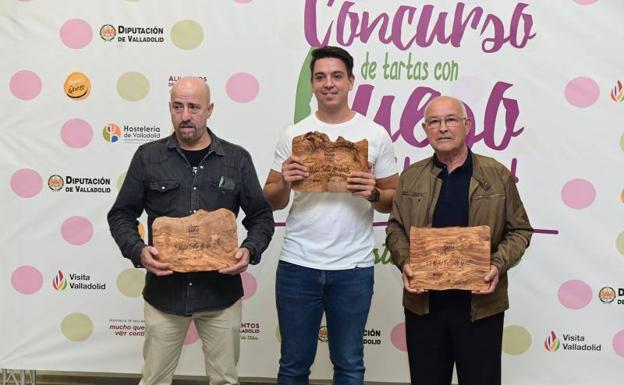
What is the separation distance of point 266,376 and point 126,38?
201cm

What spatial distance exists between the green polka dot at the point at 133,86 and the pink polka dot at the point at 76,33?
288 mm

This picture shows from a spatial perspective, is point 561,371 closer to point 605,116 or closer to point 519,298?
point 519,298

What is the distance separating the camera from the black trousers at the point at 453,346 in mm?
2113

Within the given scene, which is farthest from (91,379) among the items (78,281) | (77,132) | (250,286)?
(77,132)

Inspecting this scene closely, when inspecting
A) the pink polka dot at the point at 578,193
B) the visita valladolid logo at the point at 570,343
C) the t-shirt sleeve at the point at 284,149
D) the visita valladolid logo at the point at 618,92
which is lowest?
the visita valladolid logo at the point at 570,343

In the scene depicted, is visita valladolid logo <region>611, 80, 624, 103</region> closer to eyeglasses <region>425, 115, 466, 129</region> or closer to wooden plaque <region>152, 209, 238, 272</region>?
eyeglasses <region>425, 115, 466, 129</region>

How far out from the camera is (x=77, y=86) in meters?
3.30

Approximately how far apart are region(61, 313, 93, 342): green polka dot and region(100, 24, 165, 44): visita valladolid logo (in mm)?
1540

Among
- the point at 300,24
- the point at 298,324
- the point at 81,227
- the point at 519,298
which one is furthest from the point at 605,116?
the point at 81,227

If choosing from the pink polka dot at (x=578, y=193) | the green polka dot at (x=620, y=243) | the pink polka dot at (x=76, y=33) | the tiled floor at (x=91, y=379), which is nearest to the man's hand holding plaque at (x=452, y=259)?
the pink polka dot at (x=578, y=193)

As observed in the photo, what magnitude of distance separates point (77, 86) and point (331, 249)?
6.14ft

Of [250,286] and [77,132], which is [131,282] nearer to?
[250,286]

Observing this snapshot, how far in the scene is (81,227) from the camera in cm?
333

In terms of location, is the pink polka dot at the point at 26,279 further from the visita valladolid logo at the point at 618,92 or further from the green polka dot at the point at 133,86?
the visita valladolid logo at the point at 618,92
